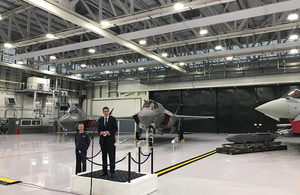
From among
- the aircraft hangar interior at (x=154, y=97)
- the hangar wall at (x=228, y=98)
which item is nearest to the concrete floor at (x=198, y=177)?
the aircraft hangar interior at (x=154, y=97)

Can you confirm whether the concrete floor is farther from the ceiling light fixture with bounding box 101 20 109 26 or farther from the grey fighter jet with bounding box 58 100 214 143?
the ceiling light fixture with bounding box 101 20 109 26

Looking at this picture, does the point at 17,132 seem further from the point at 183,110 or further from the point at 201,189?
the point at 201,189

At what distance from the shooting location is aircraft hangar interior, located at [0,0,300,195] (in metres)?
4.83

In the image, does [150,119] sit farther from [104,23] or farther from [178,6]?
[178,6]

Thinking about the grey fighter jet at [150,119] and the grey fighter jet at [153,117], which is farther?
the grey fighter jet at [150,119]

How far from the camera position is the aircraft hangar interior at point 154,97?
483 cm

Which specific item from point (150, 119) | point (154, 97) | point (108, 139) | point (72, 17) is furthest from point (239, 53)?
point (108, 139)

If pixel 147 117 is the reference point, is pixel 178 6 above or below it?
above

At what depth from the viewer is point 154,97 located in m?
27.2

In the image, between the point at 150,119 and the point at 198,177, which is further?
the point at 150,119

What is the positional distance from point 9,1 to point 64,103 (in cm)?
1778

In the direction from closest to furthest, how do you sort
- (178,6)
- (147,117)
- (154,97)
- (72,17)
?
1. (178,6)
2. (72,17)
3. (147,117)
4. (154,97)

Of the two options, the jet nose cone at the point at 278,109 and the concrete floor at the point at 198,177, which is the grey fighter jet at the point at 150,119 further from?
the jet nose cone at the point at 278,109

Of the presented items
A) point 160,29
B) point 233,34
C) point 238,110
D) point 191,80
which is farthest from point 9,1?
point 238,110
